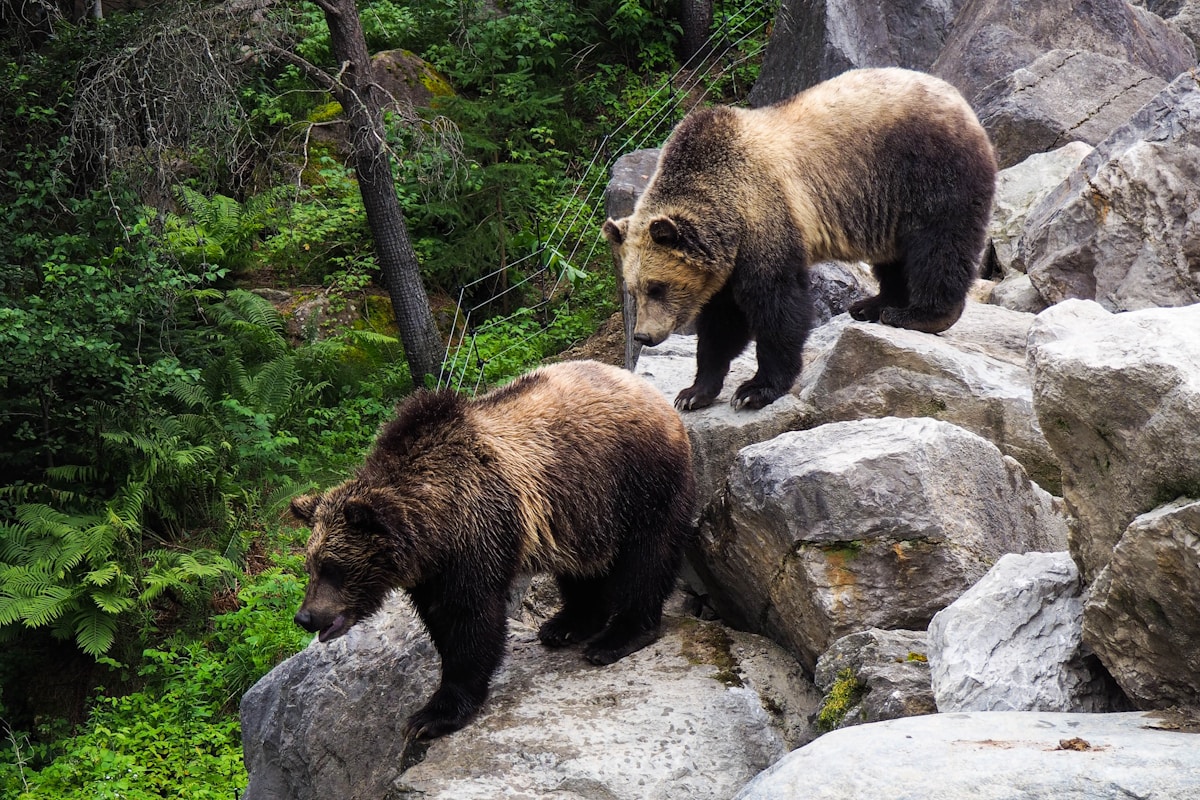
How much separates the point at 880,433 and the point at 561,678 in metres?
2.07

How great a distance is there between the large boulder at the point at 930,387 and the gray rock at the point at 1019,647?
2157mm

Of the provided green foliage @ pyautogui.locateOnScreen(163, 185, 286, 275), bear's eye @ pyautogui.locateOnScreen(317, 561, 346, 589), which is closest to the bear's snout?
bear's eye @ pyautogui.locateOnScreen(317, 561, 346, 589)

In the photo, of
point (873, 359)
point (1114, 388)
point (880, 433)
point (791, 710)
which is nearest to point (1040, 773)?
point (1114, 388)

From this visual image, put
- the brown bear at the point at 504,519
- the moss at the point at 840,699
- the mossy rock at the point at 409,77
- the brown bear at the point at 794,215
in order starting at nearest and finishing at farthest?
1. the moss at the point at 840,699
2. the brown bear at the point at 504,519
3. the brown bear at the point at 794,215
4. the mossy rock at the point at 409,77

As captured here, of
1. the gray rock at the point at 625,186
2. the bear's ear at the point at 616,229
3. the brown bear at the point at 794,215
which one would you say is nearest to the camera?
the brown bear at the point at 794,215

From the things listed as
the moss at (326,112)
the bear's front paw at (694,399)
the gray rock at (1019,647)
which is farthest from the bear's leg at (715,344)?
the moss at (326,112)

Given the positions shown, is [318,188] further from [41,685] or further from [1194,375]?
[1194,375]

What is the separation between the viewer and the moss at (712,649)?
575 centimetres

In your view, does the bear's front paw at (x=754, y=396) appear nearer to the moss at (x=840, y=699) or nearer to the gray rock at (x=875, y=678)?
the gray rock at (x=875, y=678)

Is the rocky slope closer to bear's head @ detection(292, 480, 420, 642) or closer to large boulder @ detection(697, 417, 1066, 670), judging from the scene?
large boulder @ detection(697, 417, 1066, 670)

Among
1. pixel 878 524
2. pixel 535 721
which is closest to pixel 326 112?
pixel 535 721

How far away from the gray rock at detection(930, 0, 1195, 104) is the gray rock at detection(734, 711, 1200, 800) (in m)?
11.0

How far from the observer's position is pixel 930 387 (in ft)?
23.4

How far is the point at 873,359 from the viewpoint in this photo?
24.1ft
